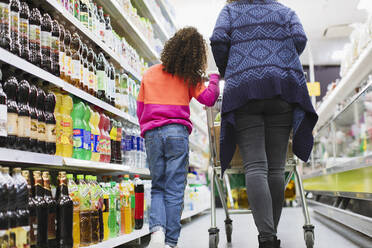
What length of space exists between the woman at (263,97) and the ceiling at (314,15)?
5.19 meters

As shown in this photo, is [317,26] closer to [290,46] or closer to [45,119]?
[290,46]

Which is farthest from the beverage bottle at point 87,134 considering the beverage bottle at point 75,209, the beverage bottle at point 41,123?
the beverage bottle at point 41,123

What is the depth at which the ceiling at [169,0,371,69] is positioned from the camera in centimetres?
724

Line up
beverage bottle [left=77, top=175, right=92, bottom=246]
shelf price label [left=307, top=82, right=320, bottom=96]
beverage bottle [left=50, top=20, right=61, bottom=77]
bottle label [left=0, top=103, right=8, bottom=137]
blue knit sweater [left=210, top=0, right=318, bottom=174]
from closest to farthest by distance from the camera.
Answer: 1. bottle label [left=0, top=103, right=8, bottom=137]
2. blue knit sweater [left=210, top=0, right=318, bottom=174]
3. beverage bottle [left=50, top=20, right=61, bottom=77]
4. beverage bottle [left=77, top=175, right=92, bottom=246]
5. shelf price label [left=307, top=82, right=320, bottom=96]

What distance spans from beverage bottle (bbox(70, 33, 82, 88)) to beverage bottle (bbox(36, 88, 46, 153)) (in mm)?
413

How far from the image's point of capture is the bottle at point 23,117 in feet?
5.80

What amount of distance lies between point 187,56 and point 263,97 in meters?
0.71

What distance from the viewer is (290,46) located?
2146mm

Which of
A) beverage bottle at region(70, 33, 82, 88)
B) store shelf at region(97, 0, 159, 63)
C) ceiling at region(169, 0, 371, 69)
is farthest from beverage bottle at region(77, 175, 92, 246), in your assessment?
ceiling at region(169, 0, 371, 69)

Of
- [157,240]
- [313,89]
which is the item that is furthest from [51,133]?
[313,89]

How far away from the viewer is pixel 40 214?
189 cm

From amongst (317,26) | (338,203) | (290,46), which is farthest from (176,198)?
(317,26)

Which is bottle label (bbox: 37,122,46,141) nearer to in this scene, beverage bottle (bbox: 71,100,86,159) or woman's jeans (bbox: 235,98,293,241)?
beverage bottle (bbox: 71,100,86,159)

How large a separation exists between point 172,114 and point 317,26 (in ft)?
22.2
